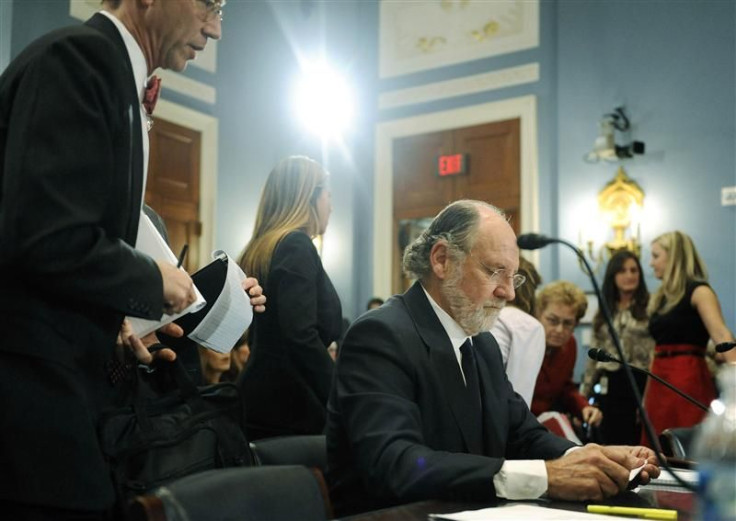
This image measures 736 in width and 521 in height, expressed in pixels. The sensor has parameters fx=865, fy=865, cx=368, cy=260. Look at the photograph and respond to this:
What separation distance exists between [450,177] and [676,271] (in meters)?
3.54

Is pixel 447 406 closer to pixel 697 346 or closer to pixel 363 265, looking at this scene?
pixel 697 346

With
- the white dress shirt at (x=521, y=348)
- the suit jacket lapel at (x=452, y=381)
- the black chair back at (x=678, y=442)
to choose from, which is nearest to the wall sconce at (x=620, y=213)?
the white dress shirt at (x=521, y=348)

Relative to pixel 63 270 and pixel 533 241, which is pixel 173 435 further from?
pixel 533 241

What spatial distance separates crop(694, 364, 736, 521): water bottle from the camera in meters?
0.83

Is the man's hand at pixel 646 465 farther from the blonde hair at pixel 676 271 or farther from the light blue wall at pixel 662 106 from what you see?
the light blue wall at pixel 662 106

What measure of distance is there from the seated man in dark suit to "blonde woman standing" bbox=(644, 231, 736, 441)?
2.54 m

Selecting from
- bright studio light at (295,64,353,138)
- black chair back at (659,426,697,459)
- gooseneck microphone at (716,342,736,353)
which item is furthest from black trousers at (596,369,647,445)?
bright studio light at (295,64,353,138)

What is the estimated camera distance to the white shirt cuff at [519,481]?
1564mm

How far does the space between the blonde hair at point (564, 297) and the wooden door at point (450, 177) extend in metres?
3.31

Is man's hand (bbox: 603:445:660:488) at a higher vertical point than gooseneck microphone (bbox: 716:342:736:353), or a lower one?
lower

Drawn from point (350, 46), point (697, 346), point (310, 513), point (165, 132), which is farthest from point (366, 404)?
point (350, 46)

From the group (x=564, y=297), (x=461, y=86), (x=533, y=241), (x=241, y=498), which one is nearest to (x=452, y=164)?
(x=461, y=86)

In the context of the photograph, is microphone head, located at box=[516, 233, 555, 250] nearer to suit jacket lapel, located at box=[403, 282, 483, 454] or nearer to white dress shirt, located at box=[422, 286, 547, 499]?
suit jacket lapel, located at box=[403, 282, 483, 454]

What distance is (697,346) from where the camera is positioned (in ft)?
15.1
